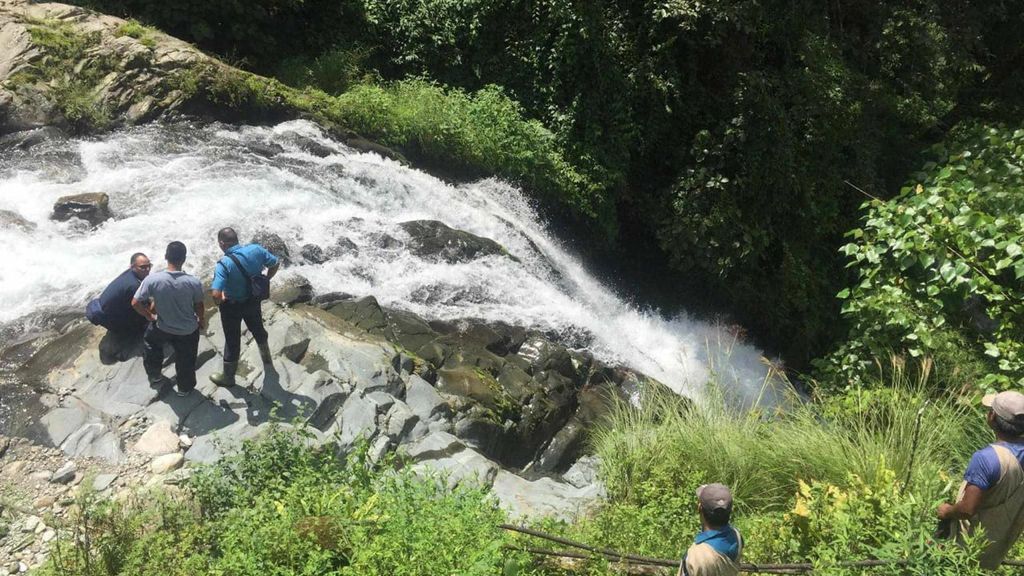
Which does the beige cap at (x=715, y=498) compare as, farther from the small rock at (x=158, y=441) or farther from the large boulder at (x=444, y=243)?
the large boulder at (x=444, y=243)

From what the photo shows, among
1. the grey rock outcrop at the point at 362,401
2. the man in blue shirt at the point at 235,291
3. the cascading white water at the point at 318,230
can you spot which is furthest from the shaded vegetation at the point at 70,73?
the man in blue shirt at the point at 235,291

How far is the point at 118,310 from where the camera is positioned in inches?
251

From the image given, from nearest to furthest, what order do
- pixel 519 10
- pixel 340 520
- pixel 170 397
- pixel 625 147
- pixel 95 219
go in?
pixel 340 520, pixel 170 397, pixel 95 219, pixel 625 147, pixel 519 10

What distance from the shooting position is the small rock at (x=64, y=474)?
5344mm

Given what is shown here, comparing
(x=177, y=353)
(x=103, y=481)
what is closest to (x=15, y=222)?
(x=177, y=353)

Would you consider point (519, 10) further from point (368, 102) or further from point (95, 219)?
point (95, 219)

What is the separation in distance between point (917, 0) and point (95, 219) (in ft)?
43.0

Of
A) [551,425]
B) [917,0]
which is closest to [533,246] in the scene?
[551,425]

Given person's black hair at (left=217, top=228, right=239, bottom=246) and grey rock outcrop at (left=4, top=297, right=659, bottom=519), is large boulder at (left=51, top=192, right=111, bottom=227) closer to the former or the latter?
grey rock outcrop at (left=4, top=297, right=659, bottom=519)

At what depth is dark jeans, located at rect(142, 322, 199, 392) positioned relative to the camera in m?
5.98

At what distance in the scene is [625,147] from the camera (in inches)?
469

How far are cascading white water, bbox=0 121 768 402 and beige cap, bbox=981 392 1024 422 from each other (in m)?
3.83

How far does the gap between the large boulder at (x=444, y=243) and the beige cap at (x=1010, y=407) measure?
685cm

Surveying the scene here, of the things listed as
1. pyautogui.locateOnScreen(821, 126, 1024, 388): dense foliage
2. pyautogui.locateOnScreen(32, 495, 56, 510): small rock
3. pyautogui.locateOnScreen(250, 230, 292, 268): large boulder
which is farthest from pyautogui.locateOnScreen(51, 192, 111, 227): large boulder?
pyautogui.locateOnScreen(821, 126, 1024, 388): dense foliage
